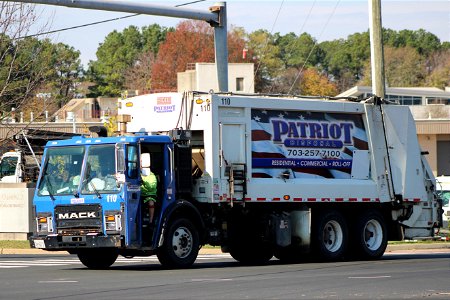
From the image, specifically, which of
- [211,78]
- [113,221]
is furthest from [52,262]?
[211,78]

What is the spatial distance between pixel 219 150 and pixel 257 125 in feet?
4.17

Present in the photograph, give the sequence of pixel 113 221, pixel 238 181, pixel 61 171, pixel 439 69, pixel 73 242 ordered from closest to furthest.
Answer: pixel 113 221
pixel 73 242
pixel 61 171
pixel 238 181
pixel 439 69

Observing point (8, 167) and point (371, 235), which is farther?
point (8, 167)

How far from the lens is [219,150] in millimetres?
20391

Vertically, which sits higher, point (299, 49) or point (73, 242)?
point (299, 49)

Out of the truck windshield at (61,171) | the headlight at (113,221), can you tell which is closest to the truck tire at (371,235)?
the headlight at (113,221)

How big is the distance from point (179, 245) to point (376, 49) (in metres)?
10.4

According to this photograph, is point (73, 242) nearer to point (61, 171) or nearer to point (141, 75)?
point (61, 171)

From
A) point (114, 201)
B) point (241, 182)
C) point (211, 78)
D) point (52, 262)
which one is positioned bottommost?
point (52, 262)

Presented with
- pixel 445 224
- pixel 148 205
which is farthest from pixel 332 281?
pixel 445 224

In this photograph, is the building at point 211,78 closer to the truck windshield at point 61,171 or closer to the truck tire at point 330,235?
the truck tire at point 330,235

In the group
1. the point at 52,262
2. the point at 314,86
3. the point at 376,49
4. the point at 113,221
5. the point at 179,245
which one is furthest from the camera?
the point at 314,86

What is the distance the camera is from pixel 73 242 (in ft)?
63.6

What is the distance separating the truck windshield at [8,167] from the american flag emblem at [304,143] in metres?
22.2
